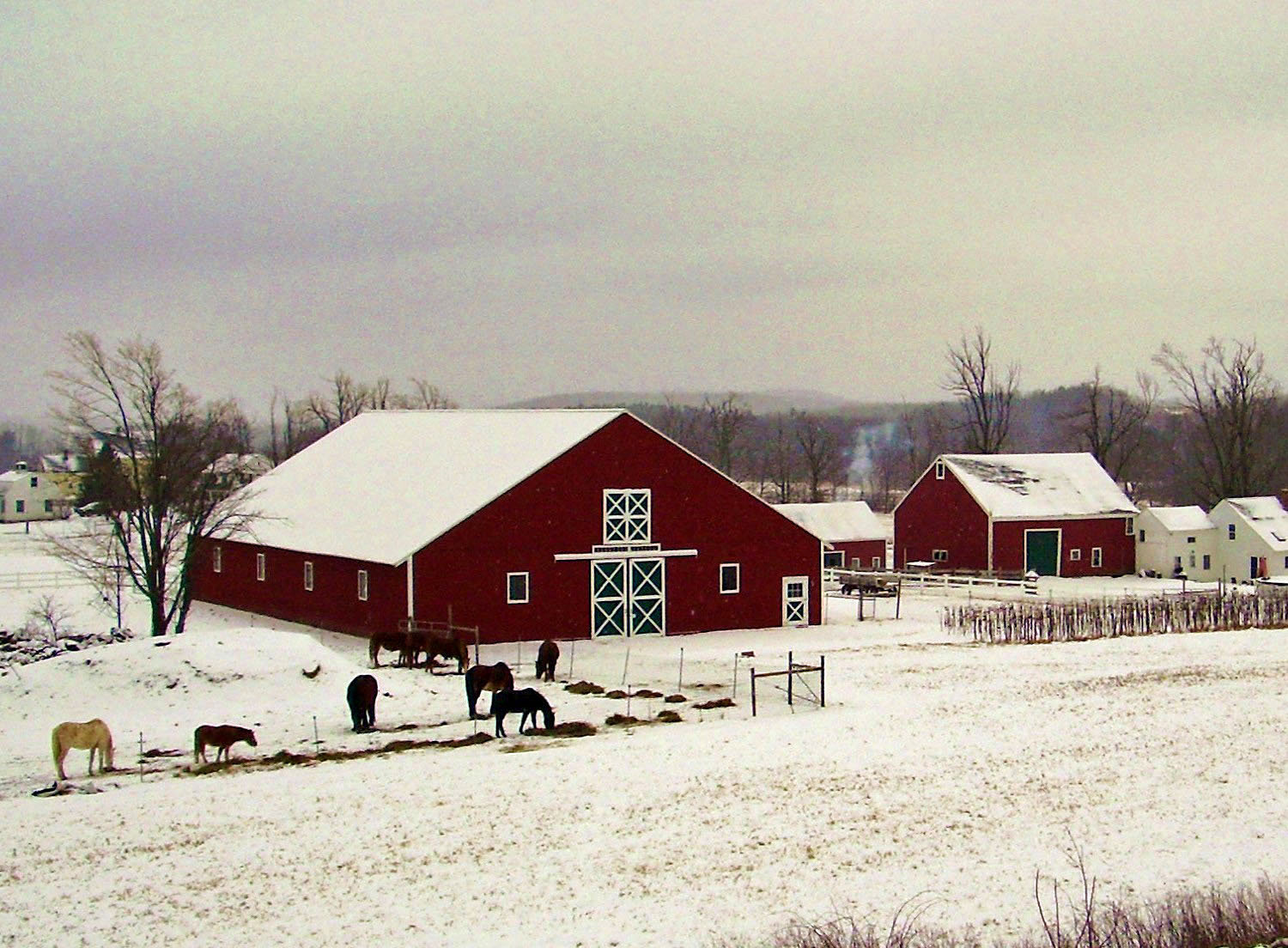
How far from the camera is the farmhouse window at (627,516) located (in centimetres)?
3838

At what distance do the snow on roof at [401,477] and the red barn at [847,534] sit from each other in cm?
2131

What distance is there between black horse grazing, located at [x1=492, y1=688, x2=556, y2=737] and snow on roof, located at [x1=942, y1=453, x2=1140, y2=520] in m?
38.6

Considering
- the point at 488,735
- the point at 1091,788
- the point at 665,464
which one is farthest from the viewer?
the point at 665,464

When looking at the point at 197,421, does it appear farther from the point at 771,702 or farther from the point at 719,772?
the point at 719,772

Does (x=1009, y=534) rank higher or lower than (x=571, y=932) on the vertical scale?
higher

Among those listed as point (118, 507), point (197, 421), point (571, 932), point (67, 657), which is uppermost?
point (197, 421)

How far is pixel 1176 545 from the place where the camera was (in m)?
61.6

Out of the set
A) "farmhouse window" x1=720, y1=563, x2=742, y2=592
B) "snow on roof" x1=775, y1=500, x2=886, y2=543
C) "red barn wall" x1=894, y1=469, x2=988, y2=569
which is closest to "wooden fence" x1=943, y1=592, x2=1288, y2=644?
"farmhouse window" x1=720, y1=563, x2=742, y2=592

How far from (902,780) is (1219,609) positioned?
25.3 metres

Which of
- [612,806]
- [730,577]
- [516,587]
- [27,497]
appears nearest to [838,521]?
[730,577]

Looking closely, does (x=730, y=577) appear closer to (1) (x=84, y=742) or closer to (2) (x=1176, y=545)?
(1) (x=84, y=742)

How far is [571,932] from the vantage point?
14.5 metres

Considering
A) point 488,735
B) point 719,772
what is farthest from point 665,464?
point 719,772

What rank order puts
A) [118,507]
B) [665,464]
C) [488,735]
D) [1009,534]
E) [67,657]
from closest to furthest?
[488,735]
[67,657]
[118,507]
[665,464]
[1009,534]
